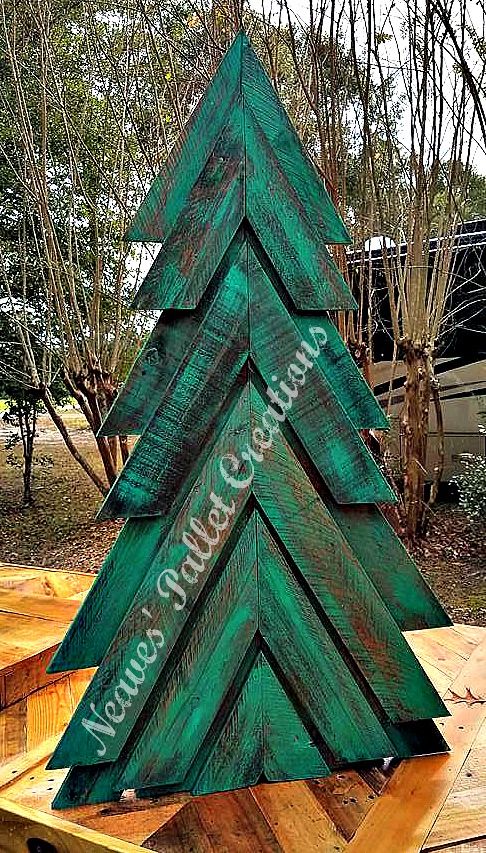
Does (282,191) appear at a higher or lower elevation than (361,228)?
lower

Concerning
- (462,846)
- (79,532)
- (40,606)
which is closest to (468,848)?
(462,846)

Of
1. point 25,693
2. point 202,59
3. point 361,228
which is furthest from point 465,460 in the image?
point 25,693

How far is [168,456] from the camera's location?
2.42 ft

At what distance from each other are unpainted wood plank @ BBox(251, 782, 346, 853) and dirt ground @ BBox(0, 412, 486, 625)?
278 centimetres

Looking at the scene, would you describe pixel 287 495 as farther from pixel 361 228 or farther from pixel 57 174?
pixel 57 174

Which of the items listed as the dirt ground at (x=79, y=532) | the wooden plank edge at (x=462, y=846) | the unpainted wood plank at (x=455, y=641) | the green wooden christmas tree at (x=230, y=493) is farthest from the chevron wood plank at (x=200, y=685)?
the dirt ground at (x=79, y=532)

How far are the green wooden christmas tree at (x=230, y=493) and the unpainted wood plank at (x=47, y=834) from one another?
3 centimetres

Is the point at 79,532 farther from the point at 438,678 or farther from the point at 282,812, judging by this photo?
the point at 282,812

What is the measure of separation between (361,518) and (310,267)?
0.26 m

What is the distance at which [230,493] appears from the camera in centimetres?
74

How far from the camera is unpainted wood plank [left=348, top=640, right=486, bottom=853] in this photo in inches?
26.6

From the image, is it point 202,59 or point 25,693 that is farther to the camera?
point 202,59

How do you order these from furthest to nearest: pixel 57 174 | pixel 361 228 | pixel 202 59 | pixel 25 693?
pixel 57 174, pixel 361 228, pixel 202 59, pixel 25 693

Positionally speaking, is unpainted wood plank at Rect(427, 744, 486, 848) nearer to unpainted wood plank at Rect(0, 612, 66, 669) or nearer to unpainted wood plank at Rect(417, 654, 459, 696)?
unpainted wood plank at Rect(417, 654, 459, 696)
